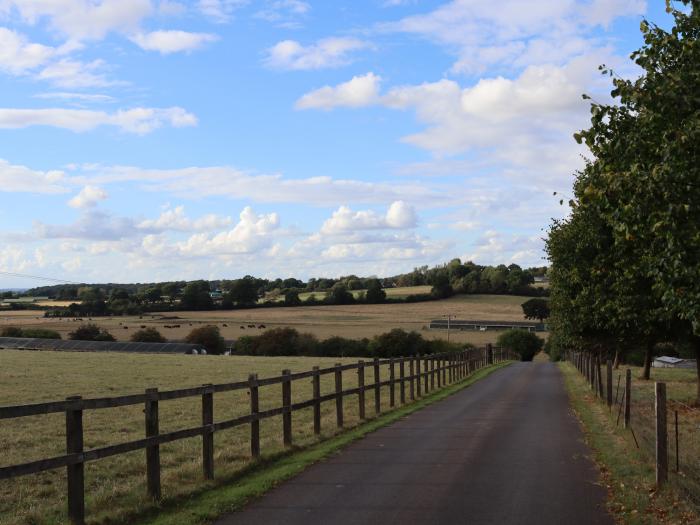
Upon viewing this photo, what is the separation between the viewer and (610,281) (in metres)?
25.3

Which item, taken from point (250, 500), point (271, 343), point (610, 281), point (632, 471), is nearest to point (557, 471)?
point (632, 471)

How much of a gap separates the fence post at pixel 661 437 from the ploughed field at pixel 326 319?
88.3 metres

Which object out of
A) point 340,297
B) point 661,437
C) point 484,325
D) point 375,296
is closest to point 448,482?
point 661,437

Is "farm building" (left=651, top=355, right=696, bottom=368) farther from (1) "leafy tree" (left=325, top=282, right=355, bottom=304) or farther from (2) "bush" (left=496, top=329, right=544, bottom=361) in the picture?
(1) "leafy tree" (left=325, top=282, right=355, bottom=304)

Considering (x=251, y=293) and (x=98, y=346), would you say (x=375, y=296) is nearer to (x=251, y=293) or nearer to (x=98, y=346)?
(x=251, y=293)

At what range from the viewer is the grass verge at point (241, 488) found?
8.72 m

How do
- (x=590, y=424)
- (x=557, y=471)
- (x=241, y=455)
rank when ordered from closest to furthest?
(x=557, y=471)
(x=241, y=455)
(x=590, y=424)

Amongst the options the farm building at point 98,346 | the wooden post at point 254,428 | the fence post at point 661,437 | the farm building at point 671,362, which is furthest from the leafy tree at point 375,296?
the fence post at point 661,437

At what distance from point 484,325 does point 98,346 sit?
55909mm

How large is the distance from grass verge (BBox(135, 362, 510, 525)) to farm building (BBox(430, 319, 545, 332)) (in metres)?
97.2

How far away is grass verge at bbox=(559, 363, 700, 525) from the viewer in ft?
29.5

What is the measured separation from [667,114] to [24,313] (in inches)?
5557

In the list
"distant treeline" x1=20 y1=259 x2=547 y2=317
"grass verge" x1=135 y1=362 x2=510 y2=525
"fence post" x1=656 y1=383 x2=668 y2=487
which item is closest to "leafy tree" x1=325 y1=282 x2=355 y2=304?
"distant treeline" x1=20 y1=259 x2=547 y2=317

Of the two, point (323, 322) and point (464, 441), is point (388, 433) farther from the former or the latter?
point (323, 322)
